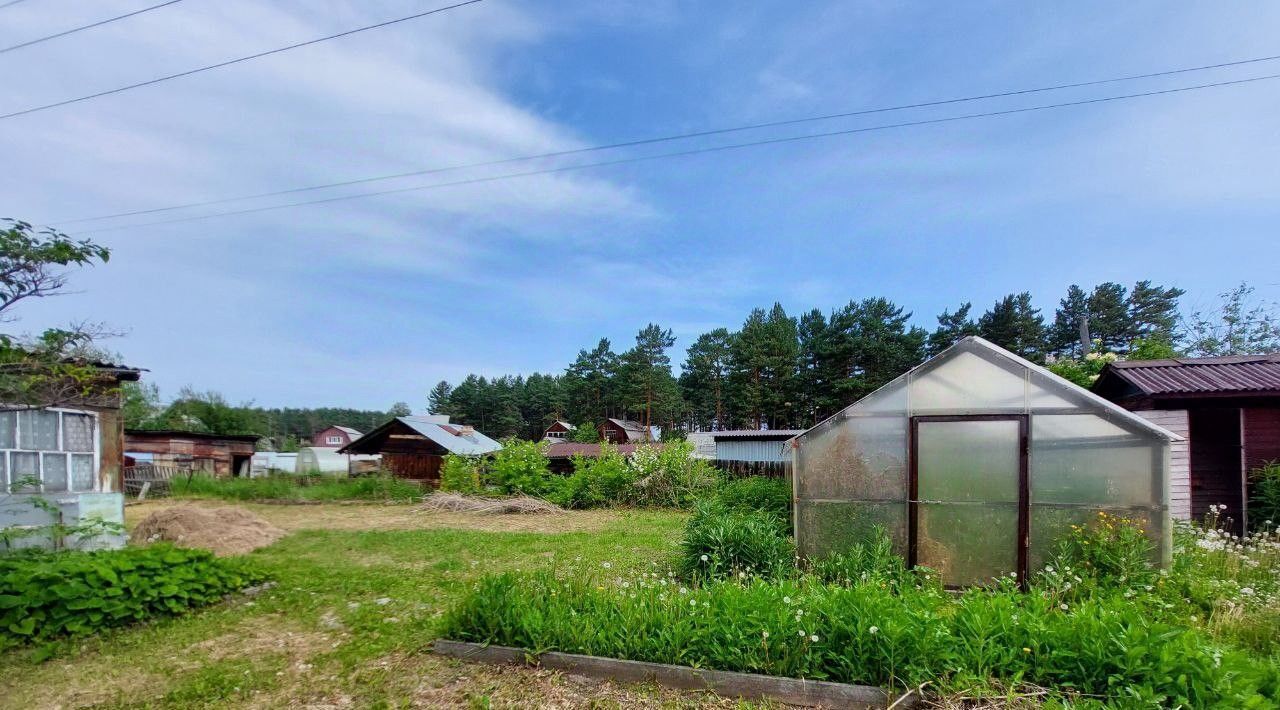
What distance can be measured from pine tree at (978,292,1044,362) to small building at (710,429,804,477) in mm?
19658

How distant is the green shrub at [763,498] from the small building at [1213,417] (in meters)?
5.86

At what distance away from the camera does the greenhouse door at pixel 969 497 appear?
6121 millimetres

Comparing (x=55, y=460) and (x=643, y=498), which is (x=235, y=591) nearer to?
(x=55, y=460)

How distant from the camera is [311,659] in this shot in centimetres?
467

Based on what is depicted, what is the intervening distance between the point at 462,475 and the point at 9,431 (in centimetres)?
1064

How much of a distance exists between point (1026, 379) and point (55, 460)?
45.1 feet

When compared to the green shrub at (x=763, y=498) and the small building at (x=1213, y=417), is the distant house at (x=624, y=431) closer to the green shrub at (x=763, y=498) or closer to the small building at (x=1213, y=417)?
the green shrub at (x=763, y=498)

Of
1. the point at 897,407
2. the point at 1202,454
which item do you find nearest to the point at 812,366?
the point at 1202,454

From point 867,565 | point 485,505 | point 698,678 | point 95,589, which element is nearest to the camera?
point 698,678

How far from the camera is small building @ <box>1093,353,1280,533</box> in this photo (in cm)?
923

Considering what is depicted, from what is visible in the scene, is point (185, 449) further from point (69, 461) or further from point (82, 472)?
point (69, 461)

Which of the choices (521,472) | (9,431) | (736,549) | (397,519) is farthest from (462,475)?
(736,549)

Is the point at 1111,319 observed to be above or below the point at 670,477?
above

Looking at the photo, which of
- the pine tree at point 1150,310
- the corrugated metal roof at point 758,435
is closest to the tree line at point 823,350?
the pine tree at point 1150,310
